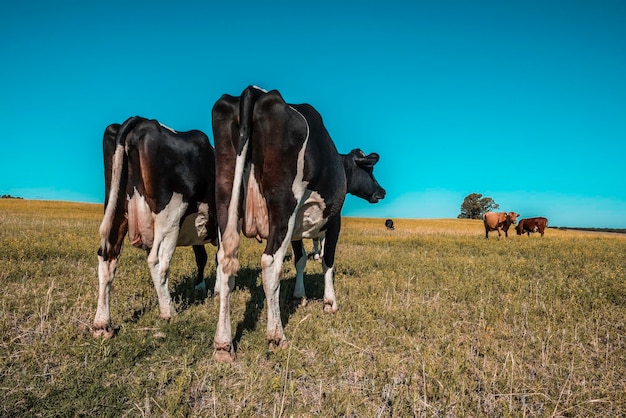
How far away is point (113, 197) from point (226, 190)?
4.94 ft

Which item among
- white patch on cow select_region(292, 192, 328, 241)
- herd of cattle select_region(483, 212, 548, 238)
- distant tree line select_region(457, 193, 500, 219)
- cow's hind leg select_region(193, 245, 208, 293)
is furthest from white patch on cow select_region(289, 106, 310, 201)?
distant tree line select_region(457, 193, 500, 219)

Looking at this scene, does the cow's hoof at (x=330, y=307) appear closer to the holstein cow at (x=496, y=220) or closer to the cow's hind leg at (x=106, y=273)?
the cow's hind leg at (x=106, y=273)

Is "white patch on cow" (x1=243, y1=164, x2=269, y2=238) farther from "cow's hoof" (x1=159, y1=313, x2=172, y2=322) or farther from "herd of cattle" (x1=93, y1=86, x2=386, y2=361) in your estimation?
"cow's hoof" (x1=159, y1=313, x2=172, y2=322)

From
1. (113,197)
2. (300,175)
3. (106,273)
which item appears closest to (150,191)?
(113,197)

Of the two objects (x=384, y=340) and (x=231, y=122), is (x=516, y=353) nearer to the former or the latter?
(x=384, y=340)

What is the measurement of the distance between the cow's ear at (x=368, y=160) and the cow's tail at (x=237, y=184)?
15.4 ft

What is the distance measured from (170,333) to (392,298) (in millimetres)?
3915

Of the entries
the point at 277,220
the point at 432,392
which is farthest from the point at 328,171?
the point at 432,392

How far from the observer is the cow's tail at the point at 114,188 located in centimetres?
479

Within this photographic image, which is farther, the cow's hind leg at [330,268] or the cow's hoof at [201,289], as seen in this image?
the cow's hoof at [201,289]

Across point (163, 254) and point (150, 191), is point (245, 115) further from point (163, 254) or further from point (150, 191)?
point (163, 254)

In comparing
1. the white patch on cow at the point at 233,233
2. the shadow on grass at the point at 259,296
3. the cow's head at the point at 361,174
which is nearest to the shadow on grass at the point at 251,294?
the shadow on grass at the point at 259,296

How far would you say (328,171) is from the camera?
5.49 m

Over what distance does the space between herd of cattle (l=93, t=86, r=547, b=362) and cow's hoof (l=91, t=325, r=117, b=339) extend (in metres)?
0.01
